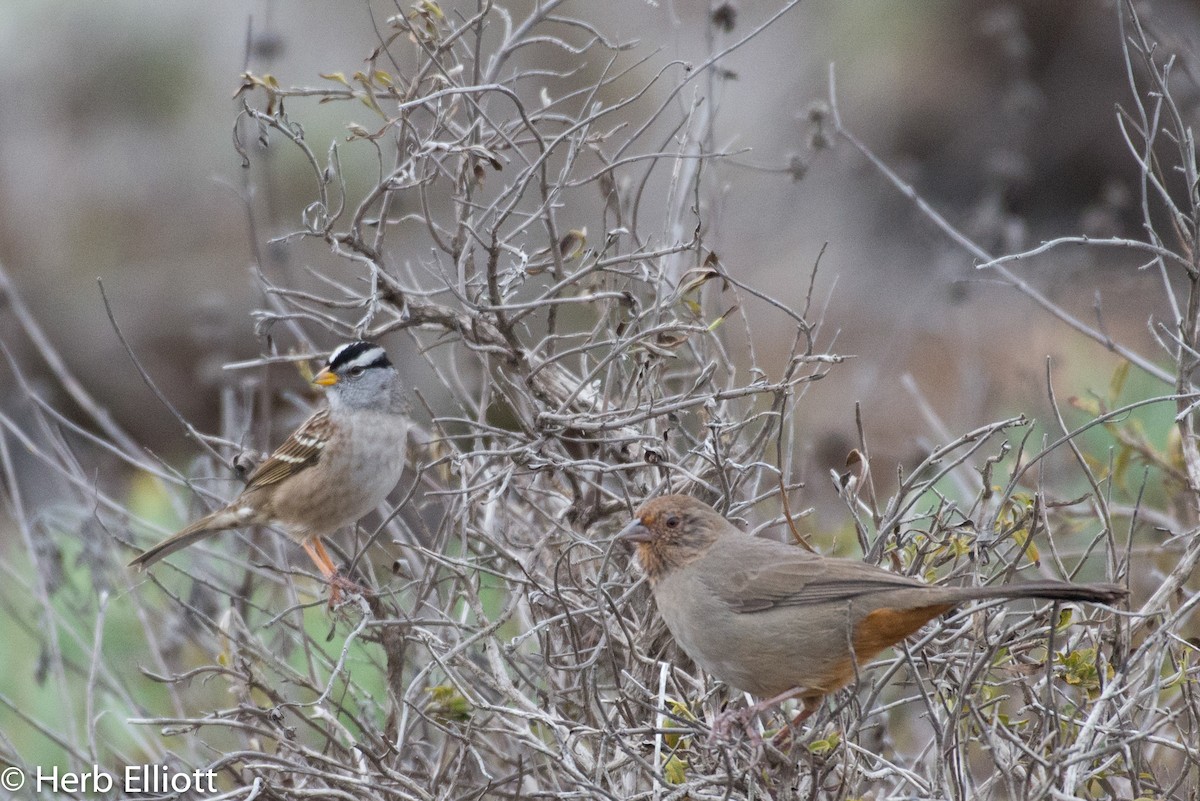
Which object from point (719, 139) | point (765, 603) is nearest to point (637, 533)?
point (765, 603)

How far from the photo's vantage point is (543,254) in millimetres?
3912

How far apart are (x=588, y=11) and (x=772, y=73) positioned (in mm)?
1728

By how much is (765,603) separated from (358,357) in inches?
83.8

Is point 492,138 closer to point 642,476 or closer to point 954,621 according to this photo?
point 642,476

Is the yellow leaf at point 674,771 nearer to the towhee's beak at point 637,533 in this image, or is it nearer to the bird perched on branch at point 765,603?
the bird perched on branch at point 765,603

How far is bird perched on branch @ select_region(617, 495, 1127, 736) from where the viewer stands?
325cm

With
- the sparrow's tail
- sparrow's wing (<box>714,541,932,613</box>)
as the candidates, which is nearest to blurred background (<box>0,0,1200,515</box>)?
the sparrow's tail

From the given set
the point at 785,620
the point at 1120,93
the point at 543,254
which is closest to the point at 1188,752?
the point at 785,620
